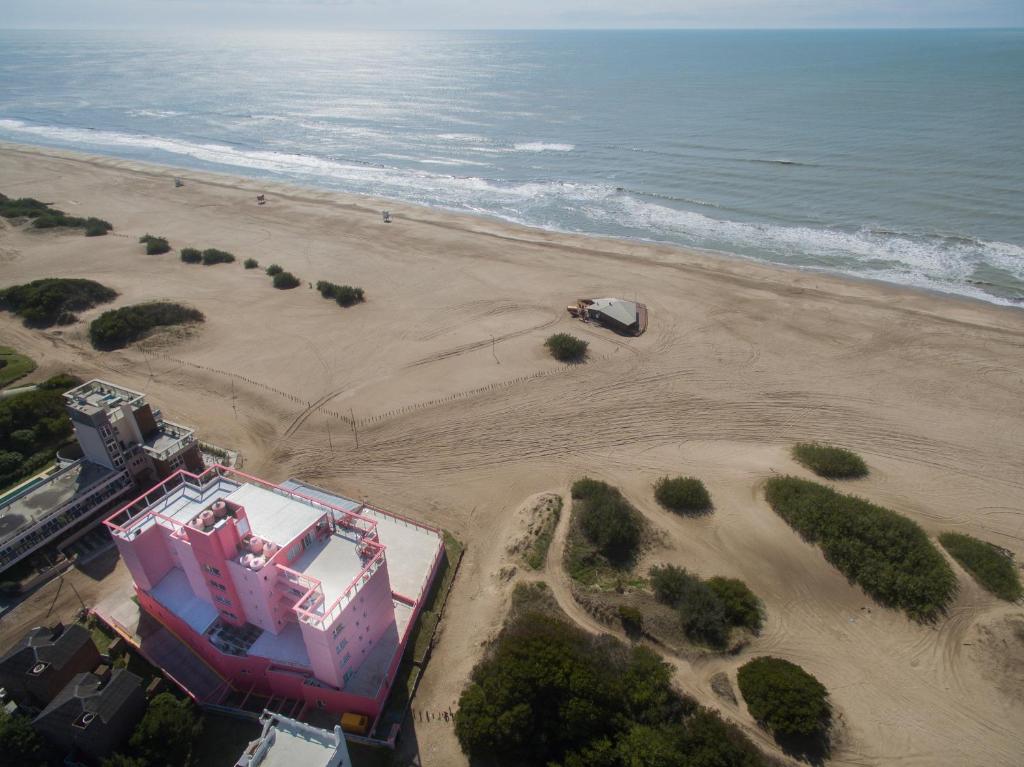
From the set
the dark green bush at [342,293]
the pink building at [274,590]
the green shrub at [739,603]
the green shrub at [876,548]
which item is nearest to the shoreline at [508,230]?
the dark green bush at [342,293]

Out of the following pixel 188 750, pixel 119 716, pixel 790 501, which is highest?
pixel 790 501

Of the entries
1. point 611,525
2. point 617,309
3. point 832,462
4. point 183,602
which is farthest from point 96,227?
point 832,462

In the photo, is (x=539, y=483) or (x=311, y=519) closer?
(x=311, y=519)

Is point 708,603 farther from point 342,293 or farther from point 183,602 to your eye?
point 342,293

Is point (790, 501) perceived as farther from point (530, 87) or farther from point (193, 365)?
point (530, 87)

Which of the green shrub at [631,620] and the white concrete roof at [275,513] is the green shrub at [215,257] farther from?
the green shrub at [631,620]

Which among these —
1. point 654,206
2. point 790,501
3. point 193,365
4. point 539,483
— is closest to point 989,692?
point 790,501

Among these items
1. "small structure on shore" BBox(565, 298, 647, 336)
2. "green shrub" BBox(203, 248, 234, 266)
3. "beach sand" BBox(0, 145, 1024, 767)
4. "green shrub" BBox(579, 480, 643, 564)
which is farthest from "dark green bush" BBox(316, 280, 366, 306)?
"green shrub" BBox(579, 480, 643, 564)
